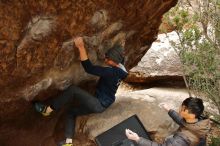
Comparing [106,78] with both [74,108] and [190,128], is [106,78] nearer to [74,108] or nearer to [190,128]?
[74,108]

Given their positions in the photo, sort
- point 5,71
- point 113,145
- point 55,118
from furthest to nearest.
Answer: point 55,118
point 113,145
point 5,71

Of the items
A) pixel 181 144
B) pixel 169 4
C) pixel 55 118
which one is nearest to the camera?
pixel 181 144

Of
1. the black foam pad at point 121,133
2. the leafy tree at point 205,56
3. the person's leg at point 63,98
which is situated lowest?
the black foam pad at point 121,133

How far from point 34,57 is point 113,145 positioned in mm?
2229

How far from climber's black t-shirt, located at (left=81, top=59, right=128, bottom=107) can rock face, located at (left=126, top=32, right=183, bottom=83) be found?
461cm

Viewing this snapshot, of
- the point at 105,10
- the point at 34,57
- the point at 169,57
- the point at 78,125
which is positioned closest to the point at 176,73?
the point at 169,57

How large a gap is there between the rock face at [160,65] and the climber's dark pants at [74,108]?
185 inches

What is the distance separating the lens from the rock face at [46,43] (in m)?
5.98

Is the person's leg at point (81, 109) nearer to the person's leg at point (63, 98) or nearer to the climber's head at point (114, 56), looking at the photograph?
the person's leg at point (63, 98)

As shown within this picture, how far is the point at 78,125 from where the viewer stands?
317 inches

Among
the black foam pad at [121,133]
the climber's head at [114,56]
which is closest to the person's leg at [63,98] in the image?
the climber's head at [114,56]

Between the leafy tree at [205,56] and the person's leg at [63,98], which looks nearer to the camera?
the person's leg at [63,98]

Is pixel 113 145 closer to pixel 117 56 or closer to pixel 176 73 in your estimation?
pixel 117 56

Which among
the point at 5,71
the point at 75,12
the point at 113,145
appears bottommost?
the point at 113,145
